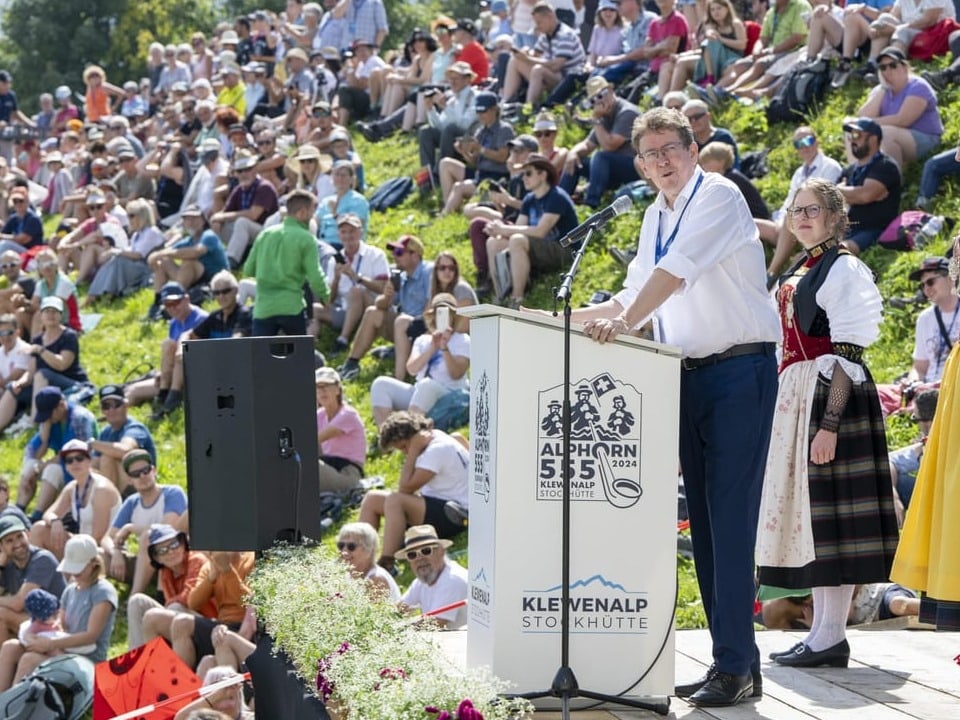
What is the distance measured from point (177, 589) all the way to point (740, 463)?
19.0 ft

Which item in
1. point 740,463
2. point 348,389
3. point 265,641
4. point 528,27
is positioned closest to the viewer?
point 740,463

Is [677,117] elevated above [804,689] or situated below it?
above

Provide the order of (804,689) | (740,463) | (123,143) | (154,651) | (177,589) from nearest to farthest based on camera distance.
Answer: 1. (740,463)
2. (804,689)
3. (154,651)
4. (177,589)
5. (123,143)

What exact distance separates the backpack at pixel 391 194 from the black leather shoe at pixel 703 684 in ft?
41.4

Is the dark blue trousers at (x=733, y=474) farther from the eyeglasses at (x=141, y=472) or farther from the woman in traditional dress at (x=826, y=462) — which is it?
the eyeglasses at (x=141, y=472)

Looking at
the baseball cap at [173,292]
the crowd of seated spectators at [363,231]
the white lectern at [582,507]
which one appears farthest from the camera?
the baseball cap at [173,292]

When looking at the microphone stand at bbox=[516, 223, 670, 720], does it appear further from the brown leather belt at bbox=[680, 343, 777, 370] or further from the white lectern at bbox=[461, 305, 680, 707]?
the brown leather belt at bbox=[680, 343, 777, 370]

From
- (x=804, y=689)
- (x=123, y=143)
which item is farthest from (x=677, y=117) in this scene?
(x=123, y=143)

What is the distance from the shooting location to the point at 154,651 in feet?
27.1

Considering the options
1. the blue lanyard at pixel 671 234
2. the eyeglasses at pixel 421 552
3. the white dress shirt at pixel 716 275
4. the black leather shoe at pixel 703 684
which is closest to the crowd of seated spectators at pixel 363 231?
the eyeglasses at pixel 421 552

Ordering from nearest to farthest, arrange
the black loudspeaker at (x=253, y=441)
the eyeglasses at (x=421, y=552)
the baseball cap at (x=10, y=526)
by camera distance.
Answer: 1. the black loudspeaker at (x=253, y=441)
2. the eyeglasses at (x=421, y=552)
3. the baseball cap at (x=10, y=526)

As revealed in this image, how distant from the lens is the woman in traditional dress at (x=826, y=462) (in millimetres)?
5656

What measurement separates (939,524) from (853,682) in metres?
0.86

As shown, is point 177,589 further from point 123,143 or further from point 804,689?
point 123,143
